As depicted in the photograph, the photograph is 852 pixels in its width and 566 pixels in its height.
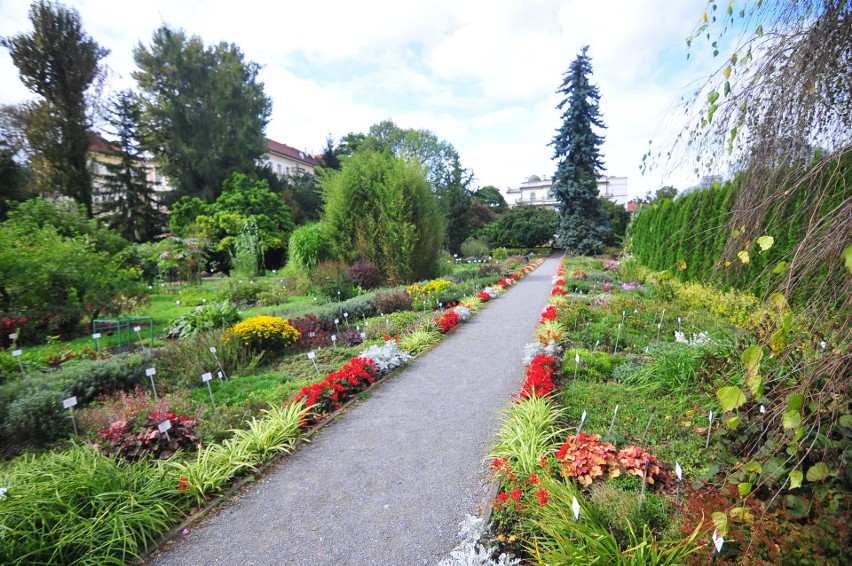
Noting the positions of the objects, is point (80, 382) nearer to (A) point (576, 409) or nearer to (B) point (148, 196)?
(A) point (576, 409)

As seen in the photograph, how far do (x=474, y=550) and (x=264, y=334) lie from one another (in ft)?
16.6

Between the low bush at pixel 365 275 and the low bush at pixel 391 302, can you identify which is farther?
the low bush at pixel 365 275

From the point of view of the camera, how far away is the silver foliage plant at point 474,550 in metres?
2.41

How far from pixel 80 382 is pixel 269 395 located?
2083mm

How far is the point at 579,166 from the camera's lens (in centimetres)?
2767

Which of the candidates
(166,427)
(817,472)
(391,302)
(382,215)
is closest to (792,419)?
(817,472)

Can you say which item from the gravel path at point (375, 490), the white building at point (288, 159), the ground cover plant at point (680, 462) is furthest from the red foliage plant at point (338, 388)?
the white building at point (288, 159)

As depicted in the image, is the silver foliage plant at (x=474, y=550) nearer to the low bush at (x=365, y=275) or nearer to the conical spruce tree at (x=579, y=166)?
the low bush at (x=365, y=275)

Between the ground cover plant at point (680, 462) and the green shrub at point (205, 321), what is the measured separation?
5757 millimetres

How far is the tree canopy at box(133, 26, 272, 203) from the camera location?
86.2ft

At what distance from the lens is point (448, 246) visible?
3225cm

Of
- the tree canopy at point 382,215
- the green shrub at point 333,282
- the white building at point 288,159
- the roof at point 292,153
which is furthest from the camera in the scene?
the roof at point 292,153

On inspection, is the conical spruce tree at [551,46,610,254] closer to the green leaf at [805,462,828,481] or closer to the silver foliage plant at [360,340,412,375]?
the silver foliage plant at [360,340,412,375]

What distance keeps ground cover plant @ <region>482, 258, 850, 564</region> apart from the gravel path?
42 centimetres
